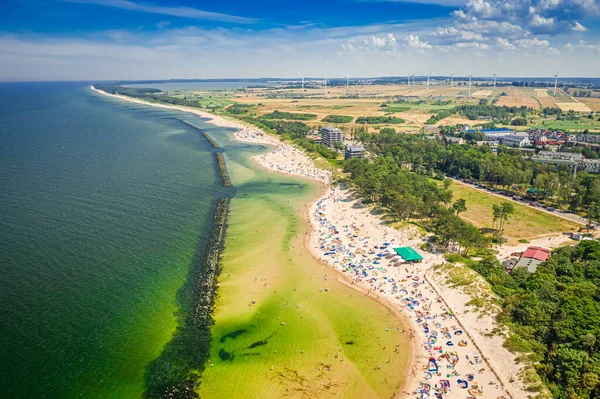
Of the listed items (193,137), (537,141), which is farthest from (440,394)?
(193,137)

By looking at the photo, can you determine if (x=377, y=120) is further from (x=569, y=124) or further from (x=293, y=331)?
(x=293, y=331)

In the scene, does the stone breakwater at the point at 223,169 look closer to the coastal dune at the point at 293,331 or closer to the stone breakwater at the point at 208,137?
the stone breakwater at the point at 208,137

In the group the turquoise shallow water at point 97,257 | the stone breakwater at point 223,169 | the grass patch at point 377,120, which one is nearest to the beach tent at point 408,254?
the turquoise shallow water at point 97,257

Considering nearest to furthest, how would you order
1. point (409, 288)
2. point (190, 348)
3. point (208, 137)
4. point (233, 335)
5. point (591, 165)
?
point (190, 348) < point (233, 335) < point (409, 288) < point (591, 165) < point (208, 137)

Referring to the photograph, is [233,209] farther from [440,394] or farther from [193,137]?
[193,137]

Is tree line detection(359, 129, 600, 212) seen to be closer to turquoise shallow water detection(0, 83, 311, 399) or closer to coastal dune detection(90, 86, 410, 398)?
turquoise shallow water detection(0, 83, 311, 399)

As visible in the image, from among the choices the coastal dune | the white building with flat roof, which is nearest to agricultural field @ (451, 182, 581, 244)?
the coastal dune

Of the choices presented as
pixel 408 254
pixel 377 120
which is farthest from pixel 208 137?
pixel 408 254
